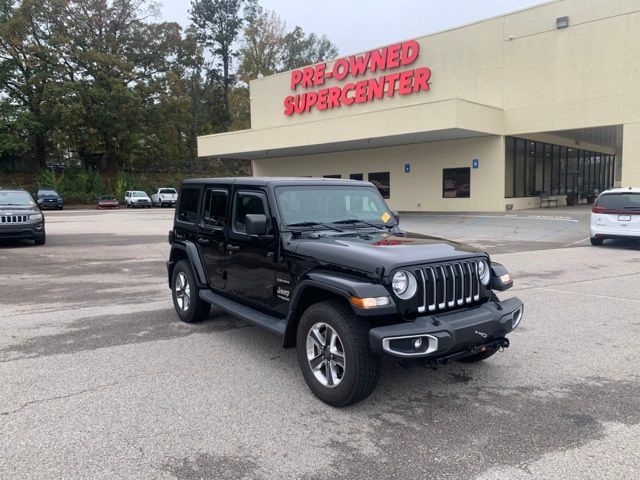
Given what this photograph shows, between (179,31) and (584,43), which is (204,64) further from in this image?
(584,43)

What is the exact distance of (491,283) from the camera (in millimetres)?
4480

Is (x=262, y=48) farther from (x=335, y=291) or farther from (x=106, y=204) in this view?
(x=335, y=291)

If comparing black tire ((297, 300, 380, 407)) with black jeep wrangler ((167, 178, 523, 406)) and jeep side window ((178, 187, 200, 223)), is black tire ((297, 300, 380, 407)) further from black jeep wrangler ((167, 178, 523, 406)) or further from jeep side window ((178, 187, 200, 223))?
jeep side window ((178, 187, 200, 223))

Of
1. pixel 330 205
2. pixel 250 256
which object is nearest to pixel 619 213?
pixel 330 205

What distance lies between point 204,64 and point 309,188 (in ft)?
219

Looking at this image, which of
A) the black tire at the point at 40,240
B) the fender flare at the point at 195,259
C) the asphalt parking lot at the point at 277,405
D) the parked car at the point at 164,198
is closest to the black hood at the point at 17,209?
the black tire at the point at 40,240

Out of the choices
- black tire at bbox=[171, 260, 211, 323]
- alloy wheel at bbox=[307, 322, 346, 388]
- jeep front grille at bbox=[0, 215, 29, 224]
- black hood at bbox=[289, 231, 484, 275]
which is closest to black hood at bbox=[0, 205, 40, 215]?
jeep front grille at bbox=[0, 215, 29, 224]

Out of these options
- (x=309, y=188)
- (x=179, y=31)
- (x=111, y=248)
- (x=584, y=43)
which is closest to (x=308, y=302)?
(x=309, y=188)

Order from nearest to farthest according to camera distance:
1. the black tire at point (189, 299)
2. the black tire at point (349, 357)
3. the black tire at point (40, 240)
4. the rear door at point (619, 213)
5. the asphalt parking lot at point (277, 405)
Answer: the asphalt parking lot at point (277, 405), the black tire at point (349, 357), the black tire at point (189, 299), the rear door at point (619, 213), the black tire at point (40, 240)

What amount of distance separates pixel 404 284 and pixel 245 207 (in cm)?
224

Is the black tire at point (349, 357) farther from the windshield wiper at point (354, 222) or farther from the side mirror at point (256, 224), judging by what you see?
the windshield wiper at point (354, 222)

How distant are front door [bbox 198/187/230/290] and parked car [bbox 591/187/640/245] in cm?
1224

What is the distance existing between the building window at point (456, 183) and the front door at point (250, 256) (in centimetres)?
2253

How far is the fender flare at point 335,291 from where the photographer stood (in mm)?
3701
